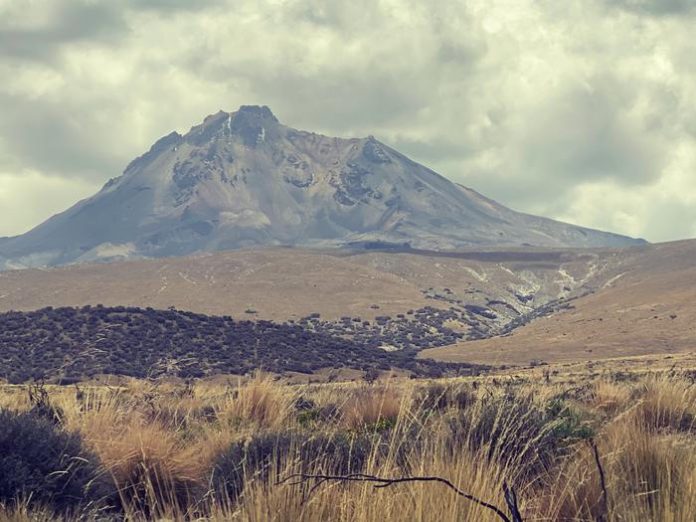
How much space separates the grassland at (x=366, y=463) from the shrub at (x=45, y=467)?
0.02m

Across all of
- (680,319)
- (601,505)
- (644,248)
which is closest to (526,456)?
(601,505)

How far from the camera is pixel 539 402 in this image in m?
8.91

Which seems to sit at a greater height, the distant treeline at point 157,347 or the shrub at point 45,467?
the shrub at point 45,467

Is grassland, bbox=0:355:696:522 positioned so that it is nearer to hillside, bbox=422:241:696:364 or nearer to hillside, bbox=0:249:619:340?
hillside, bbox=422:241:696:364

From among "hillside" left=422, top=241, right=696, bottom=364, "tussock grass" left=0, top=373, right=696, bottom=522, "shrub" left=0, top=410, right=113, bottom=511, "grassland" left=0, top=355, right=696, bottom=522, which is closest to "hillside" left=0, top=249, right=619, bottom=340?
"hillside" left=422, top=241, right=696, bottom=364

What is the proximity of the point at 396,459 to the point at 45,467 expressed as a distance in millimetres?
2738

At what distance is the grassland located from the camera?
459 cm

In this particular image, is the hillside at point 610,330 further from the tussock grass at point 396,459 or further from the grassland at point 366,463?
the grassland at point 366,463

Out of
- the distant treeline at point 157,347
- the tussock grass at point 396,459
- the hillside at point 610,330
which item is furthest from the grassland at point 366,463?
the hillside at point 610,330

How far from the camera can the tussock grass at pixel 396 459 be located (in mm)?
4582

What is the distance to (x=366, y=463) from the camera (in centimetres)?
523

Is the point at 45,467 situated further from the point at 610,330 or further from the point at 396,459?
the point at 610,330

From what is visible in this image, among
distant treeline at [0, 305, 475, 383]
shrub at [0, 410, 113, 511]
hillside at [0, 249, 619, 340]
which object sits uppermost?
A: hillside at [0, 249, 619, 340]

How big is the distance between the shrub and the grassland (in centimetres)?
2
